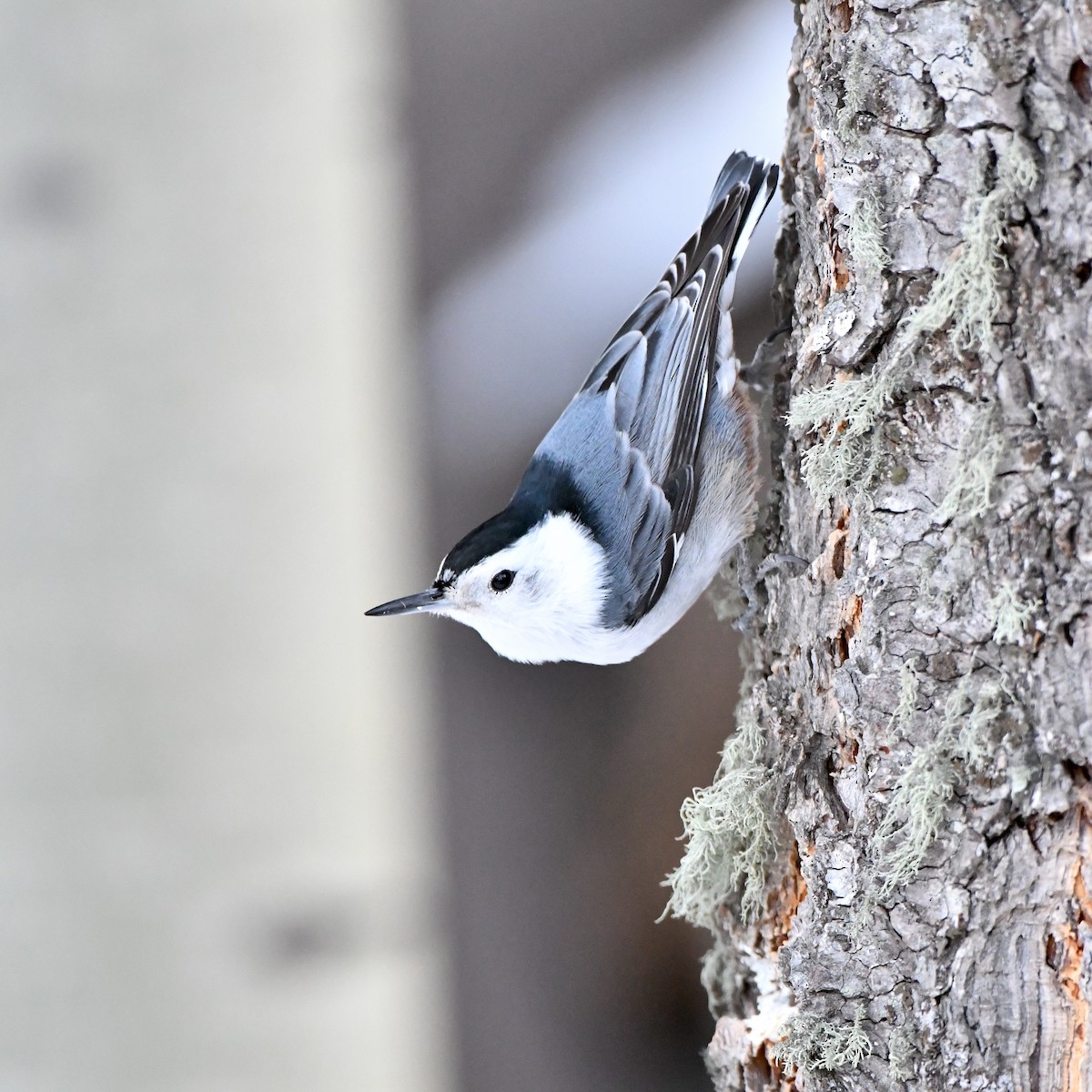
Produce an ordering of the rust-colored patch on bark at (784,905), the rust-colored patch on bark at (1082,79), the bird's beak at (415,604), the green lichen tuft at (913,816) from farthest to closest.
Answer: the bird's beak at (415,604)
the rust-colored patch on bark at (784,905)
the green lichen tuft at (913,816)
the rust-colored patch on bark at (1082,79)

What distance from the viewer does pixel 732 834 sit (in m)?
0.91

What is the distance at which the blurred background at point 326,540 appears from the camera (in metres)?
1.05

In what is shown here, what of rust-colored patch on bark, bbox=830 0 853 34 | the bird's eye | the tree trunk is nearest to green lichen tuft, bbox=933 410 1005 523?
the tree trunk

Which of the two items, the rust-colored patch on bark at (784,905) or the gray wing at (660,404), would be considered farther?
the gray wing at (660,404)

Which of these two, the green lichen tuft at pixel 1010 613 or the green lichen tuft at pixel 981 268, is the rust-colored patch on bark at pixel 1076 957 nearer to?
the green lichen tuft at pixel 1010 613

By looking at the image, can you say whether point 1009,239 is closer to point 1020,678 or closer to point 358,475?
point 1020,678

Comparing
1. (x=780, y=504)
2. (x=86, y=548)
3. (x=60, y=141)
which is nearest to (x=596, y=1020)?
(x=780, y=504)

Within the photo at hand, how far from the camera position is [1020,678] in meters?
0.67

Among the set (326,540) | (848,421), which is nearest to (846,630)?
(848,421)

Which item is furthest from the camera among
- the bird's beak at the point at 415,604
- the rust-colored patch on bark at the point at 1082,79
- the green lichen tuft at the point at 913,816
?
the bird's beak at the point at 415,604

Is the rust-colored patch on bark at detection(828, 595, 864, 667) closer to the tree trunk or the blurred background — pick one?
the tree trunk

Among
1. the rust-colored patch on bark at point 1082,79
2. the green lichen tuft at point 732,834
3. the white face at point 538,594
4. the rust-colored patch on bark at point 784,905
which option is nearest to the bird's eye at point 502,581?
the white face at point 538,594

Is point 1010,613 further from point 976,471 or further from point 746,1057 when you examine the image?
point 746,1057

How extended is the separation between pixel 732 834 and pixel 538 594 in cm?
32
